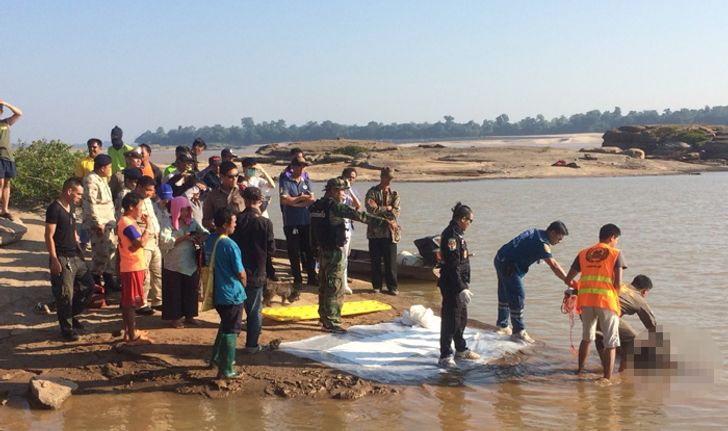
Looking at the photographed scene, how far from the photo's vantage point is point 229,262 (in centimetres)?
657

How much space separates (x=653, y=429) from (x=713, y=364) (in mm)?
2039

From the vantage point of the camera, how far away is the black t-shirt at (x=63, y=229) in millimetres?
7207

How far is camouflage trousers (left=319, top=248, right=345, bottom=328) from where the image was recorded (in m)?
8.02

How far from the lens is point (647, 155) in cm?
5262

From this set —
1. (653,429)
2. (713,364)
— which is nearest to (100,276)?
(653,429)

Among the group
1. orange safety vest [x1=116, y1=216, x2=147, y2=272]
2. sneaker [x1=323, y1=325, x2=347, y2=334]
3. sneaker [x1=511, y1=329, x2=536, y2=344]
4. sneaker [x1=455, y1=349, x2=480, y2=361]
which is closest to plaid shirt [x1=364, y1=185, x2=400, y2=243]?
sneaker [x1=323, y1=325, x2=347, y2=334]

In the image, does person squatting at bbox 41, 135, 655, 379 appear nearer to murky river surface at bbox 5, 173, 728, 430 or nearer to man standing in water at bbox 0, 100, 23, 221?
murky river surface at bbox 5, 173, 728, 430

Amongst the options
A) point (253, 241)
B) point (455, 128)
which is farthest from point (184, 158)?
point (455, 128)

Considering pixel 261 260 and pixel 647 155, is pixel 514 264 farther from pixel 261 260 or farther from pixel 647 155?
pixel 647 155

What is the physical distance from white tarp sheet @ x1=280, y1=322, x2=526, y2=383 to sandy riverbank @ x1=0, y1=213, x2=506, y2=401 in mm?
202

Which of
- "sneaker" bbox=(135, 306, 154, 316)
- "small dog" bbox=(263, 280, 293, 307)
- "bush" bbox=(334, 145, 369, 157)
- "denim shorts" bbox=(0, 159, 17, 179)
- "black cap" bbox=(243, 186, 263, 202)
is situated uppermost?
"bush" bbox=(334, 145, 369, 157)

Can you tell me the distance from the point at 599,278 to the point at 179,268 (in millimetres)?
4323

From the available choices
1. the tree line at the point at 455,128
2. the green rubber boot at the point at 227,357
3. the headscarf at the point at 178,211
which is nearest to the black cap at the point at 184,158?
the headscarf at the point at 178,211

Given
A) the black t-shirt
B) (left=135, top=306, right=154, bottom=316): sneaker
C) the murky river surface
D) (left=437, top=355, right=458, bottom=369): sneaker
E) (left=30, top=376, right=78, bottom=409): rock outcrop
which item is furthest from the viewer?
(left=135, top=306, right=154, bottom=316): sneaker
